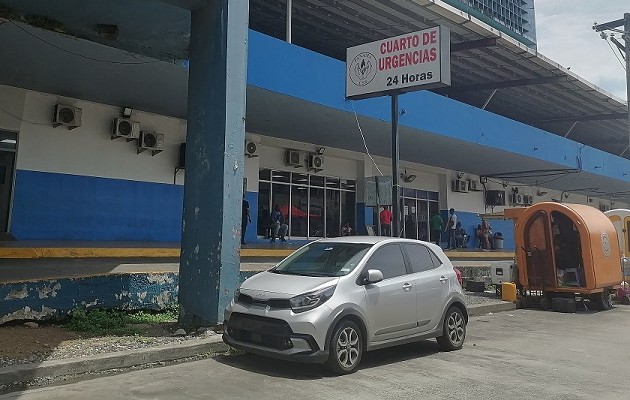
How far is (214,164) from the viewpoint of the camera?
827 cm

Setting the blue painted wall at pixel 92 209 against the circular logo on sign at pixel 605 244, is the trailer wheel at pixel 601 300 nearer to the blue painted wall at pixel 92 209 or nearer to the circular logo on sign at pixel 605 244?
the circular logo on sign at pixel 605 244

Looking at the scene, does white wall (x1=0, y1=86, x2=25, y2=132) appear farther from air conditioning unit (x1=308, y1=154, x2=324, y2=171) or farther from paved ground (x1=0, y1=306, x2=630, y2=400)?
air conditioning unit (x1=308, y1=154, x2=324, y2=171)

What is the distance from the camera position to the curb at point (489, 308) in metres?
12.1

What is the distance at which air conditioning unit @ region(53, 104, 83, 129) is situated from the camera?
1299 cm

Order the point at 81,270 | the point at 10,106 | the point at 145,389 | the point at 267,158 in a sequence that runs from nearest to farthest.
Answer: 1. the point at 145,389
2. the point at 81,270
3. the point at 10,106
4. the point at 267,158

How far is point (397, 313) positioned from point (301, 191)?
42.1ft

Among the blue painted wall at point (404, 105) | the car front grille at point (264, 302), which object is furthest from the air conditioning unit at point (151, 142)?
the car front grille at point (264, 302)

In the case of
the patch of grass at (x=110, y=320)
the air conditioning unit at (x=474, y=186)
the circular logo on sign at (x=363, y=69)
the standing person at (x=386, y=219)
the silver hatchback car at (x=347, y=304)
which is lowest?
the patch of grass at (x=110, y=320)

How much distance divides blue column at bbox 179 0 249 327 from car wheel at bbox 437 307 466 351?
10.8 feet

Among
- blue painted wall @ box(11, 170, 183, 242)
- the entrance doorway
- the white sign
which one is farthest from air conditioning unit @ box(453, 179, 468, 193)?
the entrance doorway

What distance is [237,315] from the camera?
21.9 feet

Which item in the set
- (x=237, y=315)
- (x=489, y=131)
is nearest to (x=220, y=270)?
(x=237, y=315)

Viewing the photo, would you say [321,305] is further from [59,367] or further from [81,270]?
[81,270]

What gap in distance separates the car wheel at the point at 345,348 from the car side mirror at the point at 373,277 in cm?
60
